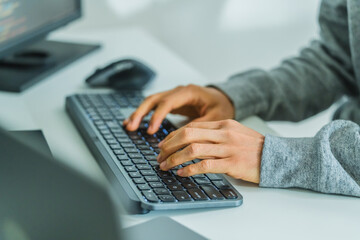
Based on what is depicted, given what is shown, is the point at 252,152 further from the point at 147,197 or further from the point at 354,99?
the point at 354,99

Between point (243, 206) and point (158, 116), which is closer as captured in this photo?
point (243, 206)

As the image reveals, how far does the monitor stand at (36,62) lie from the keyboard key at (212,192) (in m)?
0.48

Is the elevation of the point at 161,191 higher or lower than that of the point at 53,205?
lower

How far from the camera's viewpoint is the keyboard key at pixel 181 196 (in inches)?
23.0

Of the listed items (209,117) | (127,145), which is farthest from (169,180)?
(209,117)

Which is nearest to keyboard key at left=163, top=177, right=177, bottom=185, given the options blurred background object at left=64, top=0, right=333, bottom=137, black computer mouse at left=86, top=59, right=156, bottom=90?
black computer mouse at left=86, top=59, right=156, bottom=90

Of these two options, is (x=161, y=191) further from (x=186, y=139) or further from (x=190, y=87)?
(x=190, y=87)

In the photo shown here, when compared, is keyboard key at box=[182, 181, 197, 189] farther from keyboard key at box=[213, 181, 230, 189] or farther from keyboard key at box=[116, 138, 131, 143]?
keyboard key at box=[116, 138, 131, 143]

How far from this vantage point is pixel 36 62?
1071mm

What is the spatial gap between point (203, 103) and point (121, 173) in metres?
0.28

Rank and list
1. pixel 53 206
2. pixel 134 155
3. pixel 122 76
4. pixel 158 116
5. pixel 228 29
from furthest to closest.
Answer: pixel 228 29 < pixel 122 76 < pixel 158 116 < pixel 134 155 < pixel 53 206

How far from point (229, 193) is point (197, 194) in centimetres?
4

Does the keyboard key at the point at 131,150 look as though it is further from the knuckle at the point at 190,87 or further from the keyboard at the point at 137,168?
the knuckle at the point at 190,87

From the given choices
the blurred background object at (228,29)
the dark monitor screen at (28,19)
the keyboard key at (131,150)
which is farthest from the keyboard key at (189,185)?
the blurred background object at (228,29)
